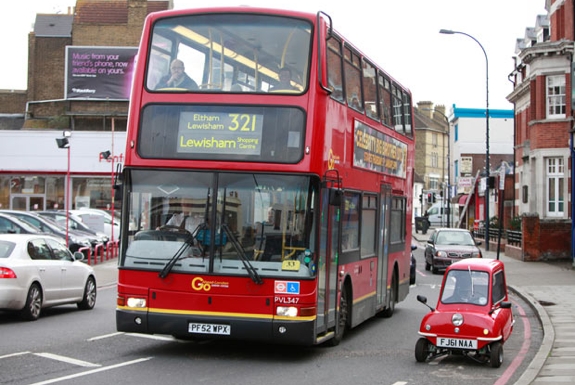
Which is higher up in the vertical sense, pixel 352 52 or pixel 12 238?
pixel 352 52

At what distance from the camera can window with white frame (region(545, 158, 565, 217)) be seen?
134 ft

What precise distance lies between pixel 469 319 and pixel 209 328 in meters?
3.45

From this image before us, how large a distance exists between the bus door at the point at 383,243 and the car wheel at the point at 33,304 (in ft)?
20.6

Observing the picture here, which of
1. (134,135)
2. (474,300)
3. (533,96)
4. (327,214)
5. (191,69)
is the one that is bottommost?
(474,300)

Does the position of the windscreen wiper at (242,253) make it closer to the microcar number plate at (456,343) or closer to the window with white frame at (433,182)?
the microcar number plate at (456,343)

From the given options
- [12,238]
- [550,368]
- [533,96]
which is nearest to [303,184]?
[550,368]

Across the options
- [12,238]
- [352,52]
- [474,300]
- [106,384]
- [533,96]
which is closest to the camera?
[106,384]

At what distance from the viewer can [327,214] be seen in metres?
11.9

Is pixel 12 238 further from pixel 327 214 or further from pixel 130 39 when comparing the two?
pixel 130 39

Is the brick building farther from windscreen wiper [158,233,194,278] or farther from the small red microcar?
windscreen wiper [158,233,194,278]

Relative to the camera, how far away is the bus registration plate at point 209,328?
11.2 m

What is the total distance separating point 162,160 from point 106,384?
315 cm

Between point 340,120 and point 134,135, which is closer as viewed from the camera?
point 134,135

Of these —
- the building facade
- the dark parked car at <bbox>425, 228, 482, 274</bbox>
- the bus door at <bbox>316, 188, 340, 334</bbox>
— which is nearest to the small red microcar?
the bus door at <bbox>316, 188, 340, 334</bbox>
